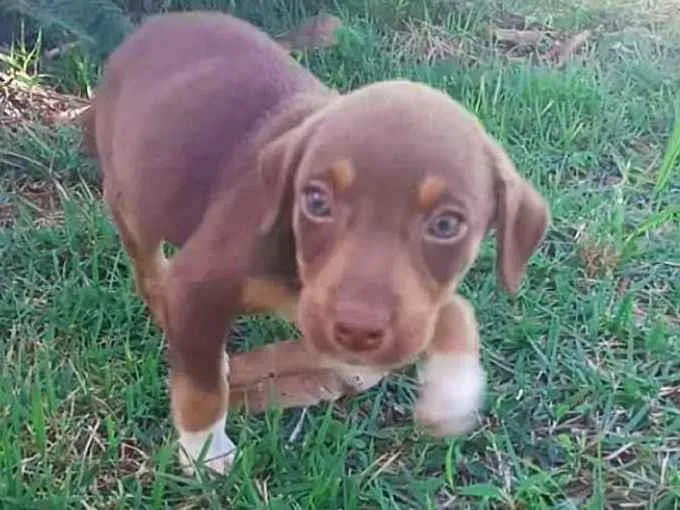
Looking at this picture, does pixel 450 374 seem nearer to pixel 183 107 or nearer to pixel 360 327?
pixel 360 327

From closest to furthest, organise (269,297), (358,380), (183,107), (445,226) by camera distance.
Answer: (445,226), (269,297), (183,107), (358,380)

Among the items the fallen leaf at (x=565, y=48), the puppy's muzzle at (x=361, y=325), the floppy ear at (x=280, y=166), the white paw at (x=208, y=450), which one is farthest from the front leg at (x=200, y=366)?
the fallen leaf at (x=565, y=48)

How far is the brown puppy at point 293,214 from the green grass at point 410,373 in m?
0.12

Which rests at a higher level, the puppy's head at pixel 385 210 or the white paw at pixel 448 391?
the puppy's head at pixel 385 210

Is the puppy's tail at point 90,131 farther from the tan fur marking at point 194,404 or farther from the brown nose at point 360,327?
the brown nose at point 360,327

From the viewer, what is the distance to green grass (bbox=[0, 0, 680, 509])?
3.03 m

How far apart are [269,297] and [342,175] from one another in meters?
0.43

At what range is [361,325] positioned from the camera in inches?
93.9

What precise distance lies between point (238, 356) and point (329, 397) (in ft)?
0.87

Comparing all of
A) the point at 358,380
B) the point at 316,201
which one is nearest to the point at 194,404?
the point at 358,380

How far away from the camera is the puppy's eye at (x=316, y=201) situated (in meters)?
2.50

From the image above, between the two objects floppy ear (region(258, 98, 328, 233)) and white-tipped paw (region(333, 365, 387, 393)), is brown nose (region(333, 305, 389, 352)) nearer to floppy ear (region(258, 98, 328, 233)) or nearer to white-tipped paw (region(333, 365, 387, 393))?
floppy ear (region(258, 98, 328, 233))

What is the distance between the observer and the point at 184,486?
2990 millimetres

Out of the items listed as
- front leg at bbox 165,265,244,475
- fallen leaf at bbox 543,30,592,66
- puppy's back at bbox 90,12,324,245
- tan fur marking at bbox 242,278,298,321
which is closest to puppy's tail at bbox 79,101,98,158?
puppy's back at bbox 90,12,324,245
